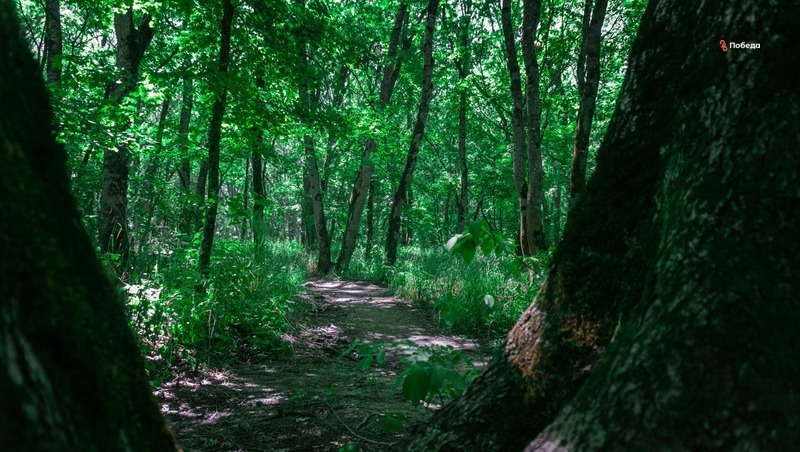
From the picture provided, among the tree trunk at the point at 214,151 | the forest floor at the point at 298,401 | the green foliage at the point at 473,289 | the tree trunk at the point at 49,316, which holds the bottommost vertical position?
the forest floor at the point at 298,401

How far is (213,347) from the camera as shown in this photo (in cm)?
467

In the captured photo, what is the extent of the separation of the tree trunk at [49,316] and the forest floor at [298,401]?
1.01m

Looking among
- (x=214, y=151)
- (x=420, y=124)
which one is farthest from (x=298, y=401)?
(x=420, y=124)

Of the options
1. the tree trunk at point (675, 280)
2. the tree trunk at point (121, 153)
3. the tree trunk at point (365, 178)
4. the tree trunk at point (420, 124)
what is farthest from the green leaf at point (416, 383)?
the tree trunk at point (365, 178)

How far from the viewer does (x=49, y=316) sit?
0.76 metres

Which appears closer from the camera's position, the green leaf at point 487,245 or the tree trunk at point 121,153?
the green leaf at point 487,245

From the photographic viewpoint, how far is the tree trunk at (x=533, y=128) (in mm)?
8477

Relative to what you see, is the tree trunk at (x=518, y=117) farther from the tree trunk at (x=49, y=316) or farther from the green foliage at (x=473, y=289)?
the tree trunk at (x=49, y=316)

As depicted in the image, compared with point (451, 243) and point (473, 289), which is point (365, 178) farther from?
→ point (451, 243)

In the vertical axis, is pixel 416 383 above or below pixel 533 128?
below

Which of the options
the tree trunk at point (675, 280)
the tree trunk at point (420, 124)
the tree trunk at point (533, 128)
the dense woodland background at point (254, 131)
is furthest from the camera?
the tree trunk at point (420, 124)

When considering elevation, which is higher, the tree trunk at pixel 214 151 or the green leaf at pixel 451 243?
the tree trunk at pixel 214 151

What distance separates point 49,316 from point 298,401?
3.21 meters

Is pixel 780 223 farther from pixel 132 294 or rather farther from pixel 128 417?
pixel 132 294
